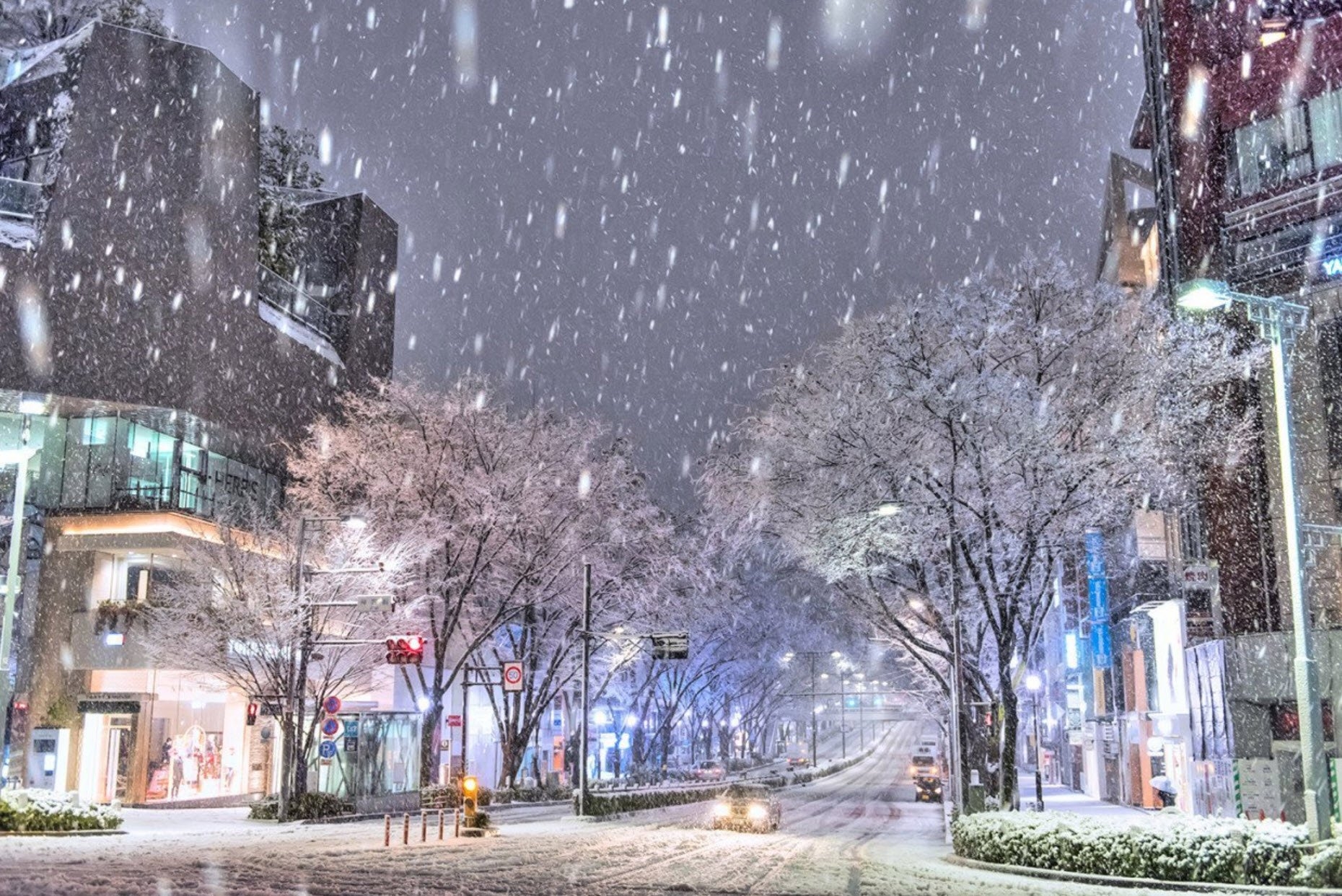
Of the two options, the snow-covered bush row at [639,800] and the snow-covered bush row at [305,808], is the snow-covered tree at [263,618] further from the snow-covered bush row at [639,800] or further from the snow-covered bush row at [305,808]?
the snow-covered bush row at [639,800]

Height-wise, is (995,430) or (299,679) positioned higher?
(995,430)

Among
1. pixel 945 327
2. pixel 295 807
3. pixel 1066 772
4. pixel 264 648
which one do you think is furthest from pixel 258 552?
pixel 1066 772

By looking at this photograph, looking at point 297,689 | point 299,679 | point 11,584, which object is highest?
point 11,584

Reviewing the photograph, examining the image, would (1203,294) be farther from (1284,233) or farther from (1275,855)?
(1284,233)

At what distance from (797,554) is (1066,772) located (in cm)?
5223

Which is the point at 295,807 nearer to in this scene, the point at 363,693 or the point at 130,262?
the point at 363,693

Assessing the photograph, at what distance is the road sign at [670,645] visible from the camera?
124 feet

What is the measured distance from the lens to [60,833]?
26.9m

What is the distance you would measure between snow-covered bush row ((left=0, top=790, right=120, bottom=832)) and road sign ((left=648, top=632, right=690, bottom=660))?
15668mm

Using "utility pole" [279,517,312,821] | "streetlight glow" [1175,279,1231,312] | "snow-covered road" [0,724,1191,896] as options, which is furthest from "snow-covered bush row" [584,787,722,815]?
"streetlight glow" [1175,279,1231,312]

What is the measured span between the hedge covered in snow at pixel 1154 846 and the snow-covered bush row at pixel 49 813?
19375 mm

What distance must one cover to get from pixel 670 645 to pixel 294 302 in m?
27.6

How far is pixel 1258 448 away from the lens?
35.3 meters

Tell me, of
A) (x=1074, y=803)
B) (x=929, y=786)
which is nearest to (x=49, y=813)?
(x=929, y=786)
